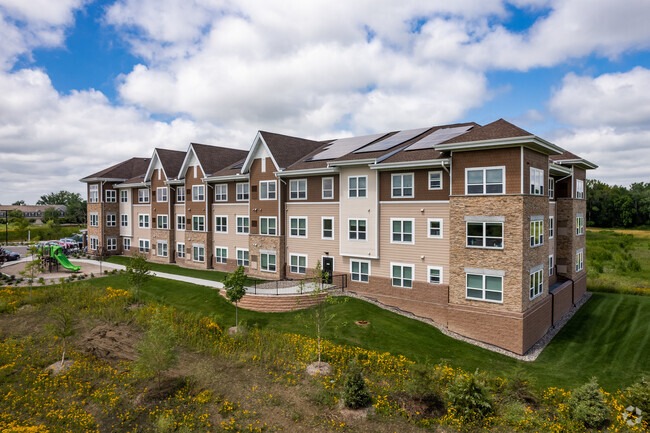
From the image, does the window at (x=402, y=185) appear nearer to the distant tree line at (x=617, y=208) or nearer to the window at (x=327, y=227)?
the window at (x=327, y=227)

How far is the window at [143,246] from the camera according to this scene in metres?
47.1

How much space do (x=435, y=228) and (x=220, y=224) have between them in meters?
23.0

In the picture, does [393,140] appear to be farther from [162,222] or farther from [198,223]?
[162,222]

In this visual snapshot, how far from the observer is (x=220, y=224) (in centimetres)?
3856

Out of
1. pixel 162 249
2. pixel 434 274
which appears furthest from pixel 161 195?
pixel 434 274

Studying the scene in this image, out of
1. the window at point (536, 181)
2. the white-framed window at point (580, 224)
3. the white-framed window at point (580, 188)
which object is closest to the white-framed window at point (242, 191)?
the window at point (536, 181)

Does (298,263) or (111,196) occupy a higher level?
(111,196)

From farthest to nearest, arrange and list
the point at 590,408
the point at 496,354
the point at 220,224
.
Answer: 1. the point at 220,224
2. the point at 496,354
3. the point at 590,408

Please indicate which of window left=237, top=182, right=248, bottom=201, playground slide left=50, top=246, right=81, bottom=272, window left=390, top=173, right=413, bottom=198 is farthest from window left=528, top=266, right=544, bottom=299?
playground slide left=50, top=246, right=81, bottom=272

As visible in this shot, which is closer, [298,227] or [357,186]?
[357,186]

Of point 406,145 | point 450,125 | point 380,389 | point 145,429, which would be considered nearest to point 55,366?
point 145,429

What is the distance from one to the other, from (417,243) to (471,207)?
4701 millimetres

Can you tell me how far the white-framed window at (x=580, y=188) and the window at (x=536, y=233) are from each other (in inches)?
425

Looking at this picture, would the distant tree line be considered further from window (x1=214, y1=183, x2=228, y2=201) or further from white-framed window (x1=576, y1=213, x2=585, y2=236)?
window (x1=214, y1=183, x2=228, y2=201)
